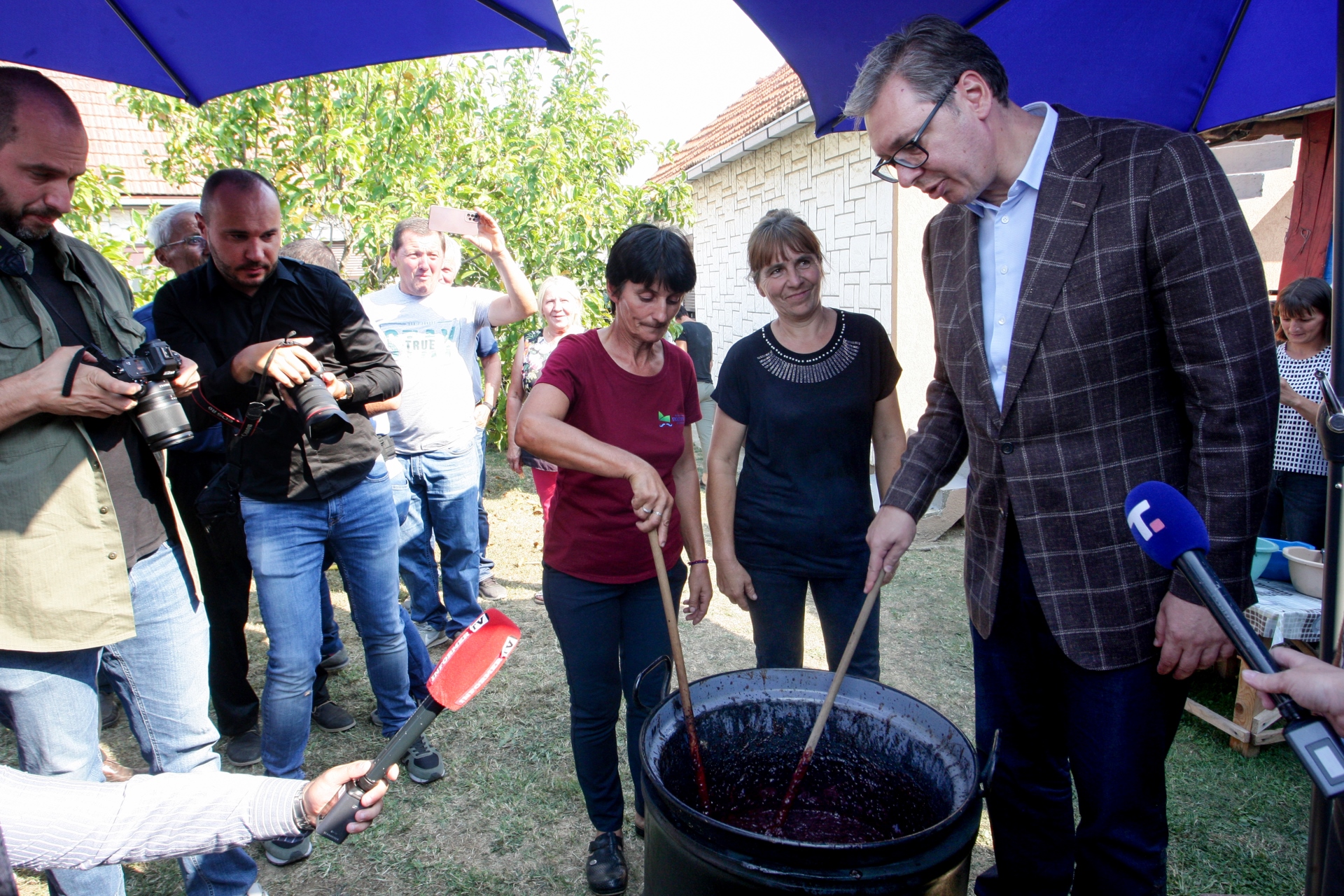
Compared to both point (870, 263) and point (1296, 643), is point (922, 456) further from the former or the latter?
point (870, 263)

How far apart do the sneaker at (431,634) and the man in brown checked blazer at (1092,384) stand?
318cm

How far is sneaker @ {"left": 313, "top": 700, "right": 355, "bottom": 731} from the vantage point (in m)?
3.45

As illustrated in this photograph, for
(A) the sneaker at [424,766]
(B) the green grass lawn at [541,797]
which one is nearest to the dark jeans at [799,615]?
(B) the green grass lawn at [541,797]

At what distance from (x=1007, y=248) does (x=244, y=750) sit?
349 cm

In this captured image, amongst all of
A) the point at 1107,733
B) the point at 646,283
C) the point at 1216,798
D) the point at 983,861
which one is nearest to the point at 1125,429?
the point at 1107,733

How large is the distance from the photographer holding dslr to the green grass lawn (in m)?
0.33

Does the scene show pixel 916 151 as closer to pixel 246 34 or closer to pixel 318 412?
pixel 318 412

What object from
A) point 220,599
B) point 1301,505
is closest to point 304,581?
point 220,599

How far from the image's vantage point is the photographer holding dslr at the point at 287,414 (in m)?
2.26

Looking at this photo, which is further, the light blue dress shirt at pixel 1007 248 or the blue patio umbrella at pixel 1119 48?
the blue patio umbrella at pixel 1119 48

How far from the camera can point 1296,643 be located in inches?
121

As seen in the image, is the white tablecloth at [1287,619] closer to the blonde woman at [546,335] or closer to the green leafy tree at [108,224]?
the blonde woman at [546,335]

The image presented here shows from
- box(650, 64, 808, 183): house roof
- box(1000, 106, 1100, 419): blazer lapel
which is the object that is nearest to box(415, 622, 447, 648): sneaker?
box(1000, 106, 1100, 419): blazer lapel

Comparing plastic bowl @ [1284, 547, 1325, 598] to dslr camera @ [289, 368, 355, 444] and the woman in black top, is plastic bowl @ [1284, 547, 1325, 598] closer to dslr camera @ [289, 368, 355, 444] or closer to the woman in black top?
the woman in black top
